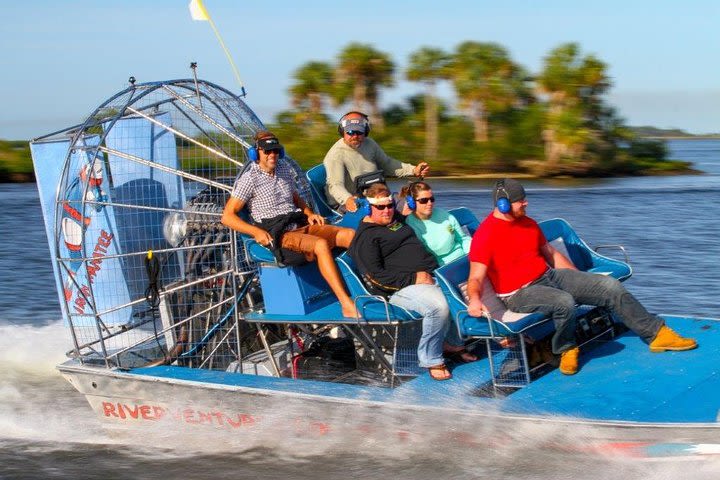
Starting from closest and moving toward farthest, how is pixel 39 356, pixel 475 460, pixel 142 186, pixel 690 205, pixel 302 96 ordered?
pixel 475 460
pixel 142 186
pixel 39 356
pixel 690 205
pixel 302 96

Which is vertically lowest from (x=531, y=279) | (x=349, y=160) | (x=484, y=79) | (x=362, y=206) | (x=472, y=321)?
(x=472, y=321)

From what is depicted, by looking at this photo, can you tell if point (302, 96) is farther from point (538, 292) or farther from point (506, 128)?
point (538, 292)

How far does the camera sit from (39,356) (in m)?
11.1

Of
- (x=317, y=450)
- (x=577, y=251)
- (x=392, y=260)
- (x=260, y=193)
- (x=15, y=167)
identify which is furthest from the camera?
(x=15, y=167)

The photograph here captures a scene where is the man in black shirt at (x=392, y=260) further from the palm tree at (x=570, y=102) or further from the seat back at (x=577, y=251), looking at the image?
the palm tree at (x=570, y=102)

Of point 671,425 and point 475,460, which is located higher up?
point 671,425

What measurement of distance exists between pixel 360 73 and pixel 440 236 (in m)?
27.0

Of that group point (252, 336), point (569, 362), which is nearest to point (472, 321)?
point (569, 362)

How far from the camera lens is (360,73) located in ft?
113

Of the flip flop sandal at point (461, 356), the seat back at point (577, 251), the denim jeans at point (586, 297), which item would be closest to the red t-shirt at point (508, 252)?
the denim jeans at point (586, 297)

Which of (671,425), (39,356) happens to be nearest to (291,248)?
(671,425)

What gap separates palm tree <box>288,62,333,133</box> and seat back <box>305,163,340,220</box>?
25.3 meters

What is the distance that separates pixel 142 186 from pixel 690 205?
17.0 meters

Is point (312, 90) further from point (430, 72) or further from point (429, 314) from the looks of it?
point (429, 314)
